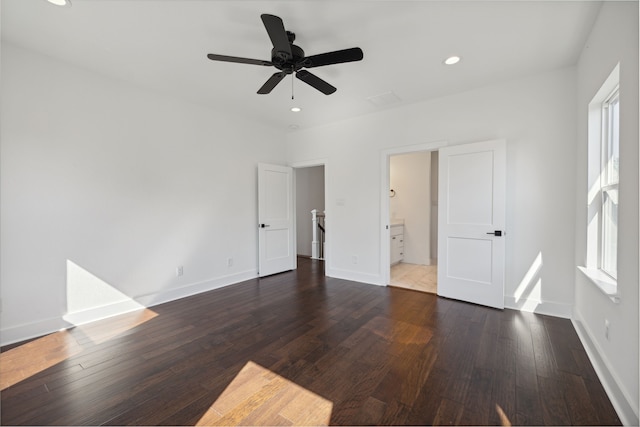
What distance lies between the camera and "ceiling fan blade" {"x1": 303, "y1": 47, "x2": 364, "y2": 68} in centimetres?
209

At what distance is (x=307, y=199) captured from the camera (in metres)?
7.27

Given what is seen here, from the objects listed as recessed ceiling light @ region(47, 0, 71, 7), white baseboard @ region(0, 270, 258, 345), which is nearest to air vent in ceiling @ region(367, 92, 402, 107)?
recessed ceiling light @ region(47, 0, 71, 7)

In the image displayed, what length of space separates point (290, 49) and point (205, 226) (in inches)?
114

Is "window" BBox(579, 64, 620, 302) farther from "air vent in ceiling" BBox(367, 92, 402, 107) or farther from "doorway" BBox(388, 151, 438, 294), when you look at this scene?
"doorway" BBox(388, 151, 438, 294)

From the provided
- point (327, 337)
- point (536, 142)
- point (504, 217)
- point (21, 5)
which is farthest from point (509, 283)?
point (21, 5)

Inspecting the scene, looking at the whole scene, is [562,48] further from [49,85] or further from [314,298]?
[49,85]

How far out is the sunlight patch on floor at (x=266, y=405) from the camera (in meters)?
1.55

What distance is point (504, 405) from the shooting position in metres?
1.66

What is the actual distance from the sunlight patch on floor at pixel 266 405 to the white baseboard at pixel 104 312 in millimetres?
2132

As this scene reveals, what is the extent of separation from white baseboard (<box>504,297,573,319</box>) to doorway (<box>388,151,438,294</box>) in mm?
2055

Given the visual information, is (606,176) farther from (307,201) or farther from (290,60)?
(307,201)

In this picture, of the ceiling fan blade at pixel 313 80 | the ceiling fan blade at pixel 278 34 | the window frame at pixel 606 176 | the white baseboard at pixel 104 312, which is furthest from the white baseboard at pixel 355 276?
the ceiling fan blade at pixel 278 34

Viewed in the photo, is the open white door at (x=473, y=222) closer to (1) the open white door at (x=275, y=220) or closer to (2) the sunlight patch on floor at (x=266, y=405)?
(2) the sunlight patch on floor at (x=266, y=405)

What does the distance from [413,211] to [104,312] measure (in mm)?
5433
